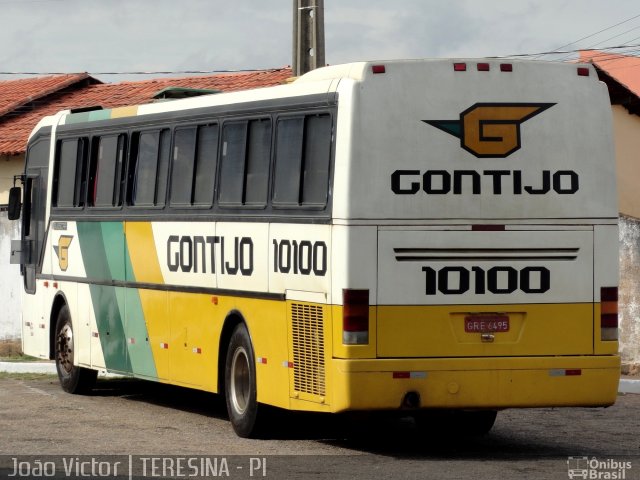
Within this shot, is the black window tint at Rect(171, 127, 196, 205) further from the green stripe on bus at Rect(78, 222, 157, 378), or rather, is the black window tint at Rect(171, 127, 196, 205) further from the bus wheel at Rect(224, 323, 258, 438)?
the bus wheel at Rect(224, 323, 258, 438)

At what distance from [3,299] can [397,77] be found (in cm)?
1374

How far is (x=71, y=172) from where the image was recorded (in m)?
18.3

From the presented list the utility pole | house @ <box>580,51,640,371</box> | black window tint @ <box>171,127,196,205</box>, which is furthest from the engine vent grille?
the utility pole

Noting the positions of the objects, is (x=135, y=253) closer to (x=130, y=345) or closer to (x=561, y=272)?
(x=130, y=345)

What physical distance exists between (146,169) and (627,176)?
26270 mm

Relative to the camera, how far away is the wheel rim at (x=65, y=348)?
18364mm

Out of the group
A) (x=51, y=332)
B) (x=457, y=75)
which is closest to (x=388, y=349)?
(x=457, y=75)

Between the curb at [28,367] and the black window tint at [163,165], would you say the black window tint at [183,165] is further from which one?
the curb at [28,367]

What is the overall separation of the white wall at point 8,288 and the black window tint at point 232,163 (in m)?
10.6

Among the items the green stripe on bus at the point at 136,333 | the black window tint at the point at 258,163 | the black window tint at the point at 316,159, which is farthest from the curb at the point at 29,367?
the black window tint at the point at 316,159

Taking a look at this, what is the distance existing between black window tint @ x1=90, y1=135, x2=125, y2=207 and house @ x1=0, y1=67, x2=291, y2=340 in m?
17.2

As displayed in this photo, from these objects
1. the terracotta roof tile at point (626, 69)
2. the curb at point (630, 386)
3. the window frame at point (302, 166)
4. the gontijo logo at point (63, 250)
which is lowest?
the curb at point (630, 386)

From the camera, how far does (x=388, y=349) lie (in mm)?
12016

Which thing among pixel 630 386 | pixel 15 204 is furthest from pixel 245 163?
pixel 630 386
